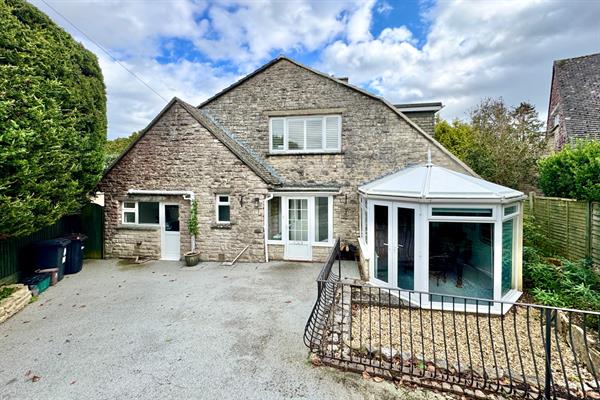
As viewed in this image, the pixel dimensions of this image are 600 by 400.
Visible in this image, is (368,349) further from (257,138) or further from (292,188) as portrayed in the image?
(257,138)

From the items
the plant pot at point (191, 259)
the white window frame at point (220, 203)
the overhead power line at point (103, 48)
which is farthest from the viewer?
the white window frame at point (220, 203)

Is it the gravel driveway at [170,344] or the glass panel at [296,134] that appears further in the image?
the glass panel at [296,134]

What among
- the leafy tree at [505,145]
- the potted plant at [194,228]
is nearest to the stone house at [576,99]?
the leafy tree at [505,145]

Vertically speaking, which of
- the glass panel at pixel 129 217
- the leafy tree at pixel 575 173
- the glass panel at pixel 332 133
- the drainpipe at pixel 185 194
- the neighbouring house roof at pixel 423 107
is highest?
the neighbouring house roof at pixel 423 107

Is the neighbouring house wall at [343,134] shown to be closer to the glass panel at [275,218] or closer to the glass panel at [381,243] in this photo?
the glass panel at [275,218]

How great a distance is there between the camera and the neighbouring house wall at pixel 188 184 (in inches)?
412

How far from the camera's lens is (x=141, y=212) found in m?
11.2

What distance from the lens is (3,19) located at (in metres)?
6.20

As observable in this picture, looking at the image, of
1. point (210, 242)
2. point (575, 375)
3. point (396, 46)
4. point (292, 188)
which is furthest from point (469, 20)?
point (210, 242)

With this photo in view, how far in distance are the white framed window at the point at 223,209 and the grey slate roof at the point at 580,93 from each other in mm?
20061

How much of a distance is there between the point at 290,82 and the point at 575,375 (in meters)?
12.0

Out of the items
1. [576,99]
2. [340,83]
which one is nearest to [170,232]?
[340,83]

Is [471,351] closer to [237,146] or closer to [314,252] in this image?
[314,252]

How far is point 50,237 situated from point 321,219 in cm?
994
